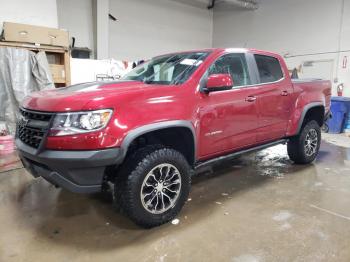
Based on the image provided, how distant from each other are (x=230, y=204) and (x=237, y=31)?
854 centimetres

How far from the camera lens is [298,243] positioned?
2.07 metres

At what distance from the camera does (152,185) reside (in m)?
2.22

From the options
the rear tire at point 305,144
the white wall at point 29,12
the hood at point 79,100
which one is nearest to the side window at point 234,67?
the hood at point 79,100

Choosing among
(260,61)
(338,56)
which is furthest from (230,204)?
(338,56)

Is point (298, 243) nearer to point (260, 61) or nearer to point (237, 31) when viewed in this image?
point (260, 61)

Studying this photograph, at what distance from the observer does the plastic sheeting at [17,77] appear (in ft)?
15.8

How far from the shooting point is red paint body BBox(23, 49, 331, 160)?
1896mm

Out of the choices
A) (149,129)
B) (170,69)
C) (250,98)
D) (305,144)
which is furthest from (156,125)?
(305,144)

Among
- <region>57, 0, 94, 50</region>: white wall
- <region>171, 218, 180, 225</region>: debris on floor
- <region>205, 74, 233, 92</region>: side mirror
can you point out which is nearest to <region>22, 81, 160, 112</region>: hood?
<region>205, 74, 233, 92</region>: side mirror

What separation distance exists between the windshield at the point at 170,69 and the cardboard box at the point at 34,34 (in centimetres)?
276

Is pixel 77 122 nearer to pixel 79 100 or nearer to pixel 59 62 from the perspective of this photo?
pixel 79 100

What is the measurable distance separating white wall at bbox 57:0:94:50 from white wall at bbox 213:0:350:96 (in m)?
5.10

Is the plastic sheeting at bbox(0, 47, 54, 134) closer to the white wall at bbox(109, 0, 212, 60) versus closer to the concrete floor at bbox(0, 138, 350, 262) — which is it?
the concrete floor at bbox(0, 138, 350, 262)

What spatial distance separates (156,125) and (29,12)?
4.60 m
